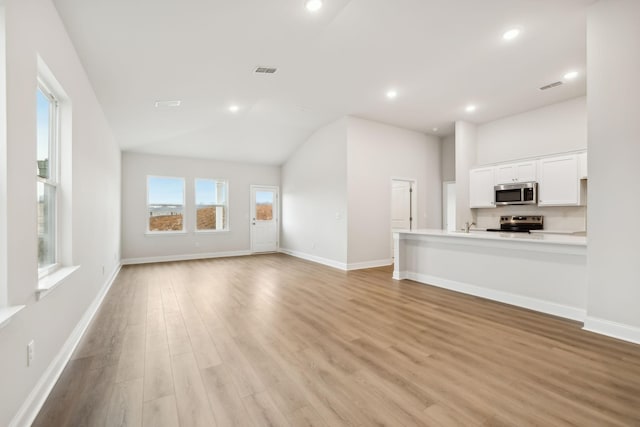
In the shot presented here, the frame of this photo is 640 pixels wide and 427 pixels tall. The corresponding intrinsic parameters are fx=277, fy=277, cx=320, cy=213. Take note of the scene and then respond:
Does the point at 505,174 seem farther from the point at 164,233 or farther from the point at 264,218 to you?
the point at 164,233

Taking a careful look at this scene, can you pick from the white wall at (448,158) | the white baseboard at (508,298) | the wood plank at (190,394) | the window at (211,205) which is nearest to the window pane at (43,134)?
the wood plank at (190,394)

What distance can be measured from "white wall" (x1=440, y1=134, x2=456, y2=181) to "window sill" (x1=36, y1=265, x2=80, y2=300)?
25.0 ft

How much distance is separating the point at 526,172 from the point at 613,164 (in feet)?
9.87

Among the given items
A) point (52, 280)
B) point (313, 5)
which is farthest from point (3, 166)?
point (313, 5)

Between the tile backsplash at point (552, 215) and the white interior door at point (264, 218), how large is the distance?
5.74 m

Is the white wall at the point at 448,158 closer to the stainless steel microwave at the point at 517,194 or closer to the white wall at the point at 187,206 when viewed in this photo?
the stainless steel microwave at the point at 517,194

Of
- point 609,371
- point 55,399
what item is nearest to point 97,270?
point 55,399

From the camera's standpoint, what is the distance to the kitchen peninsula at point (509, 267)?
313cm

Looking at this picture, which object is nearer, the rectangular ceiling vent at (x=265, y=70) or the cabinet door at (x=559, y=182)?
the rectangular ceiling vent at (x=265, y=70)

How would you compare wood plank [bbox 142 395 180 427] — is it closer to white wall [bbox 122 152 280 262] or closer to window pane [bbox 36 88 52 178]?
window pane [bbox 36 88 52 178]

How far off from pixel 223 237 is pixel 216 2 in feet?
21.1

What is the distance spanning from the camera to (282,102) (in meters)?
5.26

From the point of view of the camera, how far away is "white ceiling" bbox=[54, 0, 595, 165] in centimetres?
249

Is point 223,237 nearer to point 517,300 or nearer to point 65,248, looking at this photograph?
point 65,248
